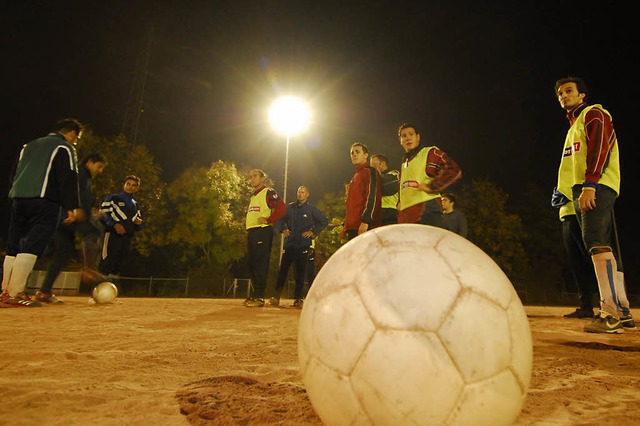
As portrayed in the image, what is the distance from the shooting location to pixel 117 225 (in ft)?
24.3

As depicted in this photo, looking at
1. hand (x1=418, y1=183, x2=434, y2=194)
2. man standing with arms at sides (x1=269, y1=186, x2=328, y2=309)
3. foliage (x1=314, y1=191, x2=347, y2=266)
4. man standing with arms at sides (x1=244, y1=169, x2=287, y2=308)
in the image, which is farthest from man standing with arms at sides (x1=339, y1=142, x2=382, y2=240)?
foliage (x1=314, y1=191, x2=347, y2=266)

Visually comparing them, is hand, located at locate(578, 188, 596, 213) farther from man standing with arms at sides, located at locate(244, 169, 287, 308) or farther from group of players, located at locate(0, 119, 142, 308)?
group of players, located at locate(0, 119, 142, 308)

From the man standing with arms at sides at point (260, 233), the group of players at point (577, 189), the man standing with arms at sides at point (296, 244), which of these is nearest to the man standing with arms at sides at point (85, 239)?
the man standing with arms at sides at point (260, 233)

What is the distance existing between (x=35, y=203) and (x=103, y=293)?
2328 mm

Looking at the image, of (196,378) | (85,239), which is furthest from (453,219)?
(85,239)

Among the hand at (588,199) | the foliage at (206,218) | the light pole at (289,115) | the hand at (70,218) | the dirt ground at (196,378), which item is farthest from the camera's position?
the foliage at (206,218)

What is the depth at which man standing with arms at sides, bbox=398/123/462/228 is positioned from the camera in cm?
496

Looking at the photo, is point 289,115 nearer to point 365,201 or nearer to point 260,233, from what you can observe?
point 260,233

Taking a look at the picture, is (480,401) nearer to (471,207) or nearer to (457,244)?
(457,244)

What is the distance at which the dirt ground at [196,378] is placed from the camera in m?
1.77

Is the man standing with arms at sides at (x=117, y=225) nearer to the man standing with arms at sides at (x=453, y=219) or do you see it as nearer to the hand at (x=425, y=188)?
the hand at (x=425, y=188)

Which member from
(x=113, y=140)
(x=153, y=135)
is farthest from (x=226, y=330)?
(x=153, y=135)

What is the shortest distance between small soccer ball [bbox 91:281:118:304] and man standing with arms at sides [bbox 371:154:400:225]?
517 centimetres

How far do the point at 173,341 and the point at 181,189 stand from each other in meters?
22.2
